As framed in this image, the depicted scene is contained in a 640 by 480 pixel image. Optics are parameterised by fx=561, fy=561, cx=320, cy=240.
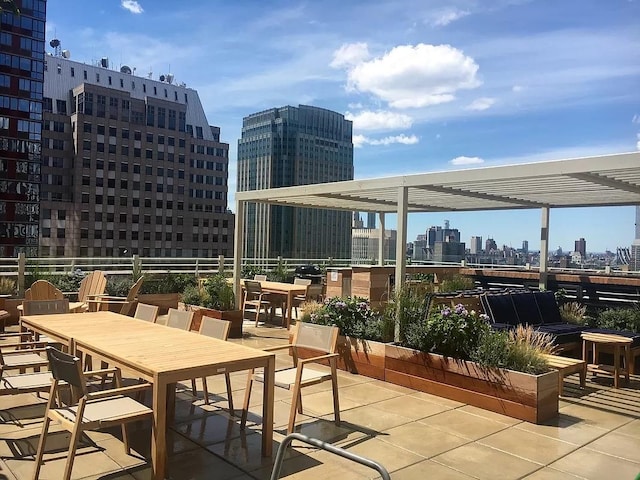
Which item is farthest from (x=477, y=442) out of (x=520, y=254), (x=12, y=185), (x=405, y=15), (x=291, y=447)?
(x=12, y=185)

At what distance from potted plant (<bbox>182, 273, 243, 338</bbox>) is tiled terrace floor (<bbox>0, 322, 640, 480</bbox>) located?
3158 mm

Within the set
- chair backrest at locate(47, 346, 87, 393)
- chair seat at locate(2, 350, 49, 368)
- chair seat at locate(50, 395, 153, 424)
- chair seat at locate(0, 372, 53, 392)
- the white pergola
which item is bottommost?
chair seat at locate(0, 372, 53, 392)

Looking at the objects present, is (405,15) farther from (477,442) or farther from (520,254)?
(477,442)

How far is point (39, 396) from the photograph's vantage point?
16.4ft

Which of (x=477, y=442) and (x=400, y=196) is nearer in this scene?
(x=477, y=442)

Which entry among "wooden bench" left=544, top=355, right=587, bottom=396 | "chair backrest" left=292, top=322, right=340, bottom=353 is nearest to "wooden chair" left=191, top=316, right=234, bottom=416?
"chair backrest" left=292, top=322, right=340, bottom=353

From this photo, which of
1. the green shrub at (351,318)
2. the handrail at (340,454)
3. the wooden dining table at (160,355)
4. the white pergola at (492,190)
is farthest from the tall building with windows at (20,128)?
the handrail at (340,454)

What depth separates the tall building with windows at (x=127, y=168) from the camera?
78.2 m

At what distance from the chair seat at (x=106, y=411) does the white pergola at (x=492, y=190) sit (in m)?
3.93

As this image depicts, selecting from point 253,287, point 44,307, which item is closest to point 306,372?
point 44,307

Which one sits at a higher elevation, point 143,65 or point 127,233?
point 143,65

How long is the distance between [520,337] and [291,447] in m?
2.57

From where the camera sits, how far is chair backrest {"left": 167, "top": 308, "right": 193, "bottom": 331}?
496 cm

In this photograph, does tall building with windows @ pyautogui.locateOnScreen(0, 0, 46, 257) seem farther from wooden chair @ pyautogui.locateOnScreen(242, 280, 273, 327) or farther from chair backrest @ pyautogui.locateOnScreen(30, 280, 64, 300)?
chair backrest @ pyautogui.locateOnScreen(30, 280, 64, 300)
